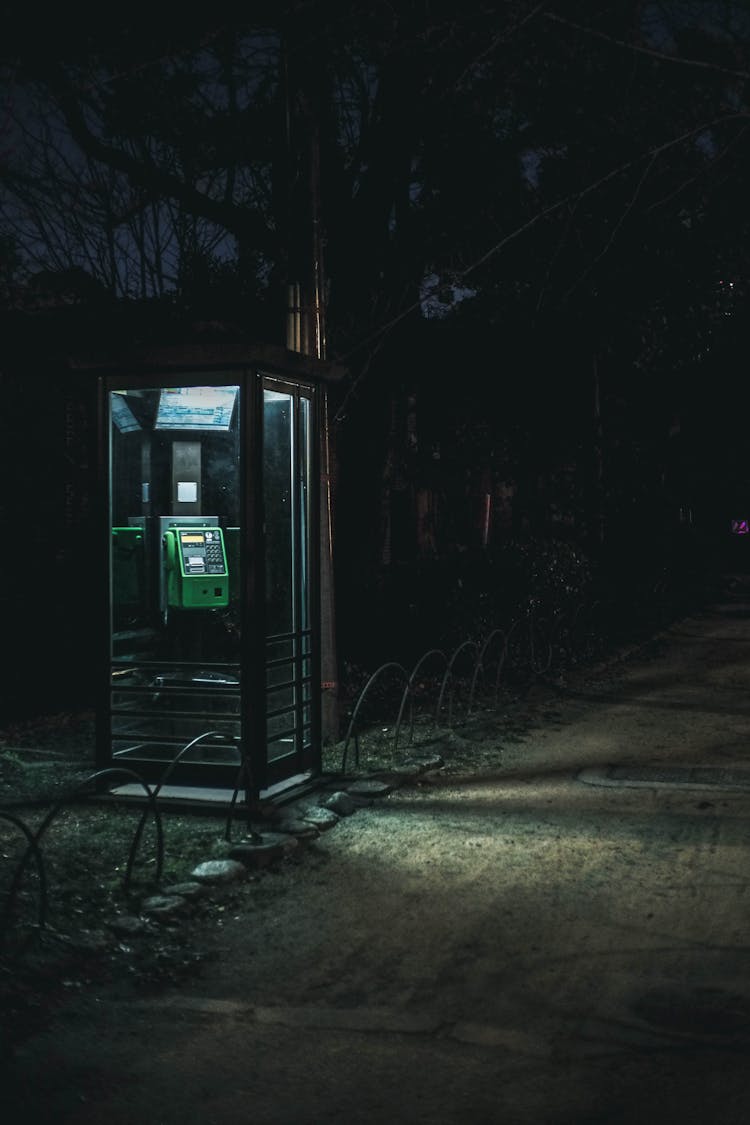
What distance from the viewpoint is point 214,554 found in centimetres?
1001

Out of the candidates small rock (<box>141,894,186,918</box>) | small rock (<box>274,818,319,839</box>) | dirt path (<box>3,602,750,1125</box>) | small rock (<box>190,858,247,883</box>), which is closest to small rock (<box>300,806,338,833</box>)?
small rock (<box>274,818,319,839</box>)

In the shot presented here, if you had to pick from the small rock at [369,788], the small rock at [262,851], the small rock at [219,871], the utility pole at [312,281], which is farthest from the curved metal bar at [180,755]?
the utility pole at [312,281]

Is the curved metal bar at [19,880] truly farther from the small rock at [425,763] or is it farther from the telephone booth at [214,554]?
the small rock at [425,763]

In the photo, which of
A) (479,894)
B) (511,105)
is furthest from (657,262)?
(479,894)

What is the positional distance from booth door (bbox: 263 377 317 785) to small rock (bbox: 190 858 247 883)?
2060 millimetres

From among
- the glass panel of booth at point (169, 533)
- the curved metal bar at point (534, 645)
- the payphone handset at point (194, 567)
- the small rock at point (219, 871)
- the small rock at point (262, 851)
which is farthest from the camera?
the curved metal bar at point (534, 645)

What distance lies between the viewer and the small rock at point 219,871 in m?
6.76

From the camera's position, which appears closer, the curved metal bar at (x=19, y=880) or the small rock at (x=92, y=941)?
the curved metal bar at (x=19, y=880)

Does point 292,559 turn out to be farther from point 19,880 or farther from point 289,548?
point 19,880

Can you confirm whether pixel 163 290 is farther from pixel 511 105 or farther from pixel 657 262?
pixel 657 262

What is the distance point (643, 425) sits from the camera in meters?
27.0

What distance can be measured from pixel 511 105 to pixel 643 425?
44.2 feet

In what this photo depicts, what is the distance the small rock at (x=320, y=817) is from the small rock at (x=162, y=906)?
172cm

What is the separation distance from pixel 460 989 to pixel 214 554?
17.8ft
